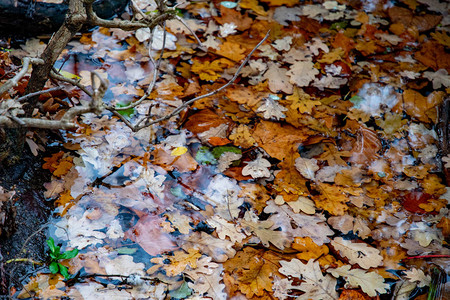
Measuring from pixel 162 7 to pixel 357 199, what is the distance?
1.96 metres

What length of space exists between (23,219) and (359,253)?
2.19 m

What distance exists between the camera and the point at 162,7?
7.48 ft

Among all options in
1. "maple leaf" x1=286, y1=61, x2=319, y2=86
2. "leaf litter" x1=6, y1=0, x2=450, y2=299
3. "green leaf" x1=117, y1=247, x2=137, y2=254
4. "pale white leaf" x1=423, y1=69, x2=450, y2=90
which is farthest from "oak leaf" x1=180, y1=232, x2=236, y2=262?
"pale white leaf" x1=423, y1=69, x2=450, y2=90

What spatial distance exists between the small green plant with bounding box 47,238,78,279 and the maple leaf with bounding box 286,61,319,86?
8.10ft

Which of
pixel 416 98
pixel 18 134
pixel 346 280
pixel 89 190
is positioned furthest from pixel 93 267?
pixel 416 98

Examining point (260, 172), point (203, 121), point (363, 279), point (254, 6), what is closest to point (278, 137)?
point (260, 172)

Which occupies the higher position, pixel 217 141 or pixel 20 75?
pixel 20 75

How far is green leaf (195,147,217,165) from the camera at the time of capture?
285cm

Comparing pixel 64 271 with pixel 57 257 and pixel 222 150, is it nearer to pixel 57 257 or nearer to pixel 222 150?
pixel 57 257

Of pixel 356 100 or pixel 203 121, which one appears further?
pixel 356 100

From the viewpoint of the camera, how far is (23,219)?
2209 millimetres

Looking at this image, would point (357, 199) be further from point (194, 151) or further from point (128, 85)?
point (128, 85)

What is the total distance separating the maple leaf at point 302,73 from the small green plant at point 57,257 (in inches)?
97.2

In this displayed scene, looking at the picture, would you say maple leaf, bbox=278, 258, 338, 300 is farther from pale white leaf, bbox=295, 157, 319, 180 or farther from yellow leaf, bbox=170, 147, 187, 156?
yellow leaf, bbox=170, 147, 187, 156
